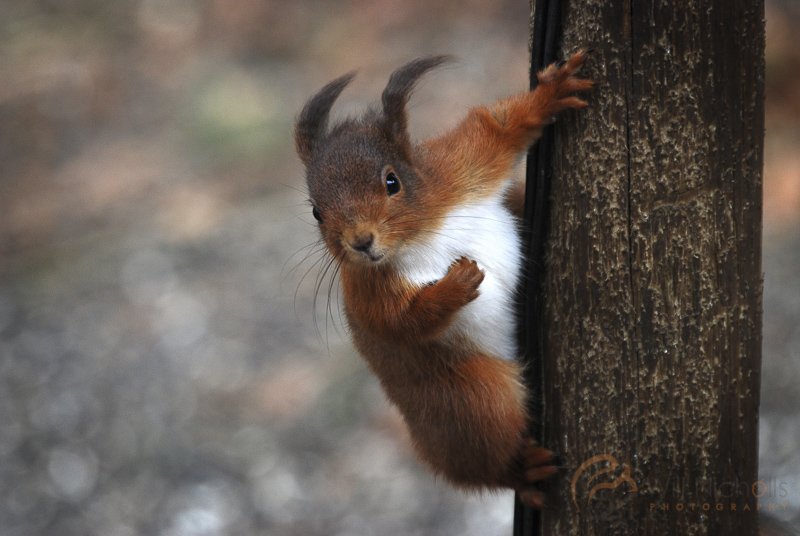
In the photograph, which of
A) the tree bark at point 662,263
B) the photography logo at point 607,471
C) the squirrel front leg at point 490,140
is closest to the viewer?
the tree bark at point 662,263

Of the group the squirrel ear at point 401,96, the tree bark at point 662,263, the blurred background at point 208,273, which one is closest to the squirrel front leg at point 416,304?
the tree bark at point 662,263

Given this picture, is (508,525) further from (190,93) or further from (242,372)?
(190,93)

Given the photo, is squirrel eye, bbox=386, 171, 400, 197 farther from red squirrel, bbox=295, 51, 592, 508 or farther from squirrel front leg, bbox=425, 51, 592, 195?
squirrel front leg, bbox=425, 51, 592, 195

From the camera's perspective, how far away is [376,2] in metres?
7.64

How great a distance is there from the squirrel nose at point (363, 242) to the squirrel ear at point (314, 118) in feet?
1.32

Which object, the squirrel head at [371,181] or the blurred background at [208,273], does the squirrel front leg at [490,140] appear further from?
the blurred background at [208,273]

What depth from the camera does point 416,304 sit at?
6.86 ft

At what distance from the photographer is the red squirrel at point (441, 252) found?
208 centimetres

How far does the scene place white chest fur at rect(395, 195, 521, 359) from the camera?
7.18 feet

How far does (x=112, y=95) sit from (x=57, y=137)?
0.72 metres

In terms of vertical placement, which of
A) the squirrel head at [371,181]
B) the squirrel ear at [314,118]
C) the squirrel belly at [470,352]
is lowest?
the squirrel belly at [470,352]

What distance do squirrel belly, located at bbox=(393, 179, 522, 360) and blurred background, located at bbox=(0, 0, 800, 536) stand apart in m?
1.61

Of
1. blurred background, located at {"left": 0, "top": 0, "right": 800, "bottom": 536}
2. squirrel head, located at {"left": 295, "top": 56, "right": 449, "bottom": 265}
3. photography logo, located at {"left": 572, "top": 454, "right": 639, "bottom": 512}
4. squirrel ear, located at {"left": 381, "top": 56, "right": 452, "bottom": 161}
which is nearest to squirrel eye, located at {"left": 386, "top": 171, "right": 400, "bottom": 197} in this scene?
squirrel head, located at {"left": 295, "top": 56, "right": 449, "bottom": 265}

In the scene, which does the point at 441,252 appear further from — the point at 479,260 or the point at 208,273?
the point at 208,273
